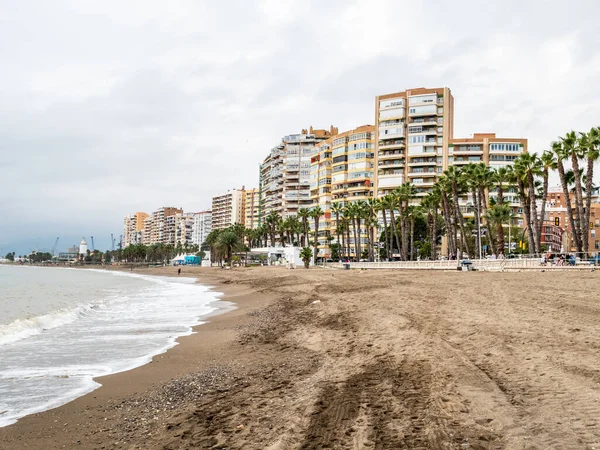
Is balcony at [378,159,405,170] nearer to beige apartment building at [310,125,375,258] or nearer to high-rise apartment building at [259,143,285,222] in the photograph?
beige apartment building at [310,125,375,258]

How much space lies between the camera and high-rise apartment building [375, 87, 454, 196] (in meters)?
99.5

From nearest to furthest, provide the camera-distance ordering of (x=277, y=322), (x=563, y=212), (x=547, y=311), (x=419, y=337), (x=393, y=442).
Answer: (x=393, y=442), (x=419, y=337), (x=547, y=311), (x=277, y=322), (x=563, y=212)

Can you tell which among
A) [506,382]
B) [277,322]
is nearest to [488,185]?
[277,322]

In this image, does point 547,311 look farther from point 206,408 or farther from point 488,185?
point 488,185

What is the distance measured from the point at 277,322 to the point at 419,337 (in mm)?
8363

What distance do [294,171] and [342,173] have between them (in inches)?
1371

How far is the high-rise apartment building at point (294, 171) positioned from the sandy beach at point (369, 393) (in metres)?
130

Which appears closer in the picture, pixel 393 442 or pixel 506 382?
pixel 393 442

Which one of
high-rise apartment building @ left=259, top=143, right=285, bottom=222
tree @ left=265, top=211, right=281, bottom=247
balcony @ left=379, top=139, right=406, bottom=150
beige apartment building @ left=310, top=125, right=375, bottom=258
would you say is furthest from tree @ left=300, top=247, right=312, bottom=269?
high-rise apartment building @ left=259, top=143, right=285, bottom=222

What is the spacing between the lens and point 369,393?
23.5ft

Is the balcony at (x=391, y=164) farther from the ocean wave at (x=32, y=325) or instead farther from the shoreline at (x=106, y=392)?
the shoreline at (x=106, y=392)

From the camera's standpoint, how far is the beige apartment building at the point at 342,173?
109 metres

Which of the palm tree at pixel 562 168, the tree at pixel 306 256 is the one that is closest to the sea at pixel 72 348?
the palm tree at pixel 562 168

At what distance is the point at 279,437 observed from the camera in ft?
18.5
